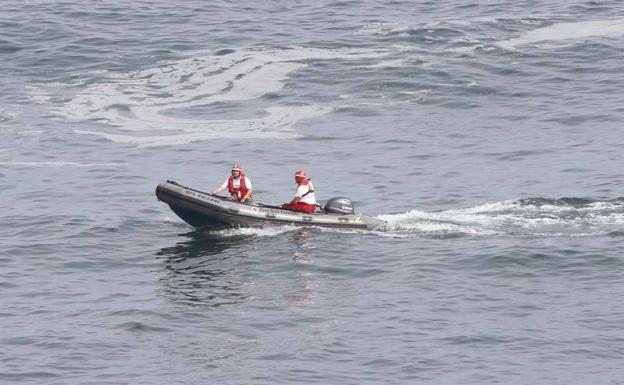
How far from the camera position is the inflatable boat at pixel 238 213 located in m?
39.1

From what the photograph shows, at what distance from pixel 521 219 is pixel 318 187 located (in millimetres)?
9216

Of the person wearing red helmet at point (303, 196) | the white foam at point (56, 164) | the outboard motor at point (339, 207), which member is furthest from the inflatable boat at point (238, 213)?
the white foam at point (56, 164)

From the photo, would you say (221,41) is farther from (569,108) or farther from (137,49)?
(569,108)

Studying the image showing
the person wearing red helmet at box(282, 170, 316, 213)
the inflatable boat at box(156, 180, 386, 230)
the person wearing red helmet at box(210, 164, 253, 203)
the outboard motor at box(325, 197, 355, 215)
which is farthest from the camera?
the outboard motor at box(325, 197, 355, 215)

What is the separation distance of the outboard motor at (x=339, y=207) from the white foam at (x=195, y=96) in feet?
51.4

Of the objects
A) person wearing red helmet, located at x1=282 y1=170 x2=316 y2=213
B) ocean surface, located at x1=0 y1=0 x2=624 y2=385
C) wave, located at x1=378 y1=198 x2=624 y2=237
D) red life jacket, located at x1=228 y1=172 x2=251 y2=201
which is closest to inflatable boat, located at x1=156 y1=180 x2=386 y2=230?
person wearing red helmet, located at x1=282 y1=170 x2=316 y2=213

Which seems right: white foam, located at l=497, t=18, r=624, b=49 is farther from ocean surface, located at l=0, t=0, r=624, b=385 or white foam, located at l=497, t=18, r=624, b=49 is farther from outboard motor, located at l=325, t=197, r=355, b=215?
outboard motor, located at l=325, t=197, r=355, b=215

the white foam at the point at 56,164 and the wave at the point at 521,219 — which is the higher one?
the white foam at the point at 56,164

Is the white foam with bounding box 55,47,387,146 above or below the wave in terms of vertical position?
above

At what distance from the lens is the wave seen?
38.8 metres

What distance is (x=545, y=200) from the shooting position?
1662 inches

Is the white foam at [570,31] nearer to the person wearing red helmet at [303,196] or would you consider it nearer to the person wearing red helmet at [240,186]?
the person wearing red helmet at [303,196]

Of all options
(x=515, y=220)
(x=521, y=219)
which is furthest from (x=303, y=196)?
(x=521, y=219)

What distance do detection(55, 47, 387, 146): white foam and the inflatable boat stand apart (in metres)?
15.7
